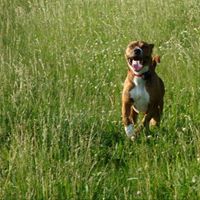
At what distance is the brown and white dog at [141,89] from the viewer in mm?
3895

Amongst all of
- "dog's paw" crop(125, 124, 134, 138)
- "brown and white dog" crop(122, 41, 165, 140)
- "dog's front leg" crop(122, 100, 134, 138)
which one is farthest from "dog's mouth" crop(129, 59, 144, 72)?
"dog's paw" crop(125, 124, 134, 138)

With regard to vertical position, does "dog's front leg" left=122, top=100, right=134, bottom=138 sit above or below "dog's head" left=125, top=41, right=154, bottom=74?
below

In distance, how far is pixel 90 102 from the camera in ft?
14.5

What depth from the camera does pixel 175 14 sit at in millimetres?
6617

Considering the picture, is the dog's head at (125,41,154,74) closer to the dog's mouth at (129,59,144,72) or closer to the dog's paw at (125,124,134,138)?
the dog's mouth at (129,59,144,72)

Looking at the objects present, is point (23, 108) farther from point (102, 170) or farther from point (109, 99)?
point (102, 170)

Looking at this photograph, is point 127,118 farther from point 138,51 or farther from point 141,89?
point 138,51

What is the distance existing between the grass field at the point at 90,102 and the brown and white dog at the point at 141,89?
14 centimetres

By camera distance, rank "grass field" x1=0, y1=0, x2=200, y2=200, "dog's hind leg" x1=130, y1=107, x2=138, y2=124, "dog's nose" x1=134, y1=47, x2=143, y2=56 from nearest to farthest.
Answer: "grass field" x1=0, y1=0, x2=200, y2=200
"dog's nose" x1=134, y1=47, x2=143, y2=56
"dog's hind leg" x1=130, y1=107, x2=138, y2=124

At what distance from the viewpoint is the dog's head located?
3881 millimetres

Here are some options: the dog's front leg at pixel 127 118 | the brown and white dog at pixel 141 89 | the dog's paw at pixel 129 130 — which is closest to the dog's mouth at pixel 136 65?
the brown and white dog at pixel 141 89

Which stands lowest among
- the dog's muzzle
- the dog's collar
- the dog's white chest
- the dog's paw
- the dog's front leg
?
the dog's paw

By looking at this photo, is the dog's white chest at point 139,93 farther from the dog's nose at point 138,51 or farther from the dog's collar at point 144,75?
the dog's nose at point 138,51

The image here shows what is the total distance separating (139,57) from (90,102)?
738 mm
